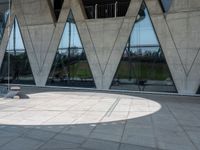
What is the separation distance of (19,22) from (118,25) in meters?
8.86

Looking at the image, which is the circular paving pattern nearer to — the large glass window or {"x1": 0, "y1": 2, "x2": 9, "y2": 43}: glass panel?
the large glass window

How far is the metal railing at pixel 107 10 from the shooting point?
797 inches

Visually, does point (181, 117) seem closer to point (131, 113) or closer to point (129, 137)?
point (131, 113)

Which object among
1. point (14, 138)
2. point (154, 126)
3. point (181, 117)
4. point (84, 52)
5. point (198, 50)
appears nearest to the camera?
point (14, 138)

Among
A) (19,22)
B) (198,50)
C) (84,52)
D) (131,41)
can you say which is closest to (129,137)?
(198,50)

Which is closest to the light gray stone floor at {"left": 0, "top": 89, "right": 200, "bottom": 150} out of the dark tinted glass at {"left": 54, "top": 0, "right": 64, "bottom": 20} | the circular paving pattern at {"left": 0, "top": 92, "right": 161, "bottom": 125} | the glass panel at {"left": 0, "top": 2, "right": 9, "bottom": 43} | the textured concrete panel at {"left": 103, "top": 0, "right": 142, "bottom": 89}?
the circular paving pattern at {"left": 0, "top": 92, "right": 161, "bottom": 125}

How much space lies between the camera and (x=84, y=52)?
69.2 feet

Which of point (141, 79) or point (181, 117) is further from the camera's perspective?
point (141, 79)

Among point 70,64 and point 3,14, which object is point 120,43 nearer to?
point 70,64

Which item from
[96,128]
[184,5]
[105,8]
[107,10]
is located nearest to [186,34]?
[184,5]

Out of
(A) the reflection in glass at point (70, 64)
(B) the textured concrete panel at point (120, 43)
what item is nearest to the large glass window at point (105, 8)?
(B) the textured concrete panel at point (120, 43)

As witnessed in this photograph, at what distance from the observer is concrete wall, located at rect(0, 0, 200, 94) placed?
17672 mm

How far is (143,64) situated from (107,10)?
15.1ft

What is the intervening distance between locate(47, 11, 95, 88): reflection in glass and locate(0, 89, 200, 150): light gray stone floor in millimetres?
8341
